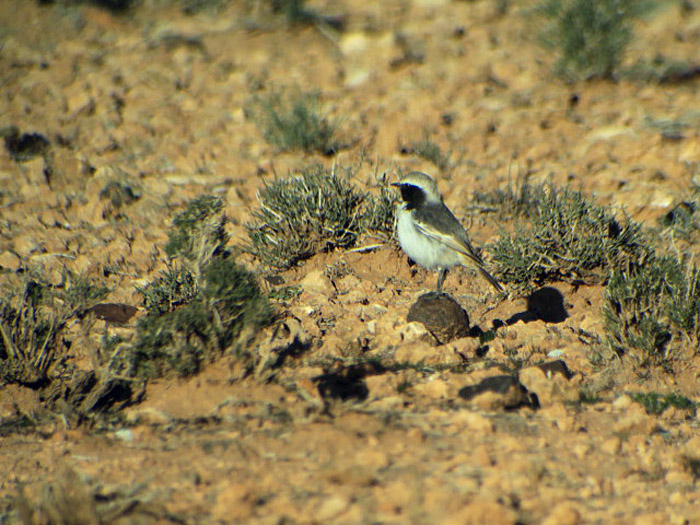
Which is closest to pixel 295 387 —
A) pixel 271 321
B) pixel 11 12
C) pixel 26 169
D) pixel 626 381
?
pixel 271 321

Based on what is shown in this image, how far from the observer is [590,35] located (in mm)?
10078

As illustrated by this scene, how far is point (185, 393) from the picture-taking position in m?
4.82

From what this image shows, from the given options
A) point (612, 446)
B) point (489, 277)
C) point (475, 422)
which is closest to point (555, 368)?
point (612, 446)

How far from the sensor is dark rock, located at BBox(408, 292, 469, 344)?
222 inches

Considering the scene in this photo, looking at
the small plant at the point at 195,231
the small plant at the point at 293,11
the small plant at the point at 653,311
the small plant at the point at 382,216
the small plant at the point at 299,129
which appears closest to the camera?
the small plant at the point at 653,311

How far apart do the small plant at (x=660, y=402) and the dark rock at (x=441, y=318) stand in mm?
1280

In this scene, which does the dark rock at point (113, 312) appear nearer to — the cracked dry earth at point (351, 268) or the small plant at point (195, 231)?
the cracked dry earth at point (351, 268)

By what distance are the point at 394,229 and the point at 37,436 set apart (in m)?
3.44

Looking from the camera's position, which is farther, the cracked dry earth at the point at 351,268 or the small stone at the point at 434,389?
the small stone at the point at 434,389

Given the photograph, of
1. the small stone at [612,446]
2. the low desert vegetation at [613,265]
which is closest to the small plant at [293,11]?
the low desert vegetation at [613,265]

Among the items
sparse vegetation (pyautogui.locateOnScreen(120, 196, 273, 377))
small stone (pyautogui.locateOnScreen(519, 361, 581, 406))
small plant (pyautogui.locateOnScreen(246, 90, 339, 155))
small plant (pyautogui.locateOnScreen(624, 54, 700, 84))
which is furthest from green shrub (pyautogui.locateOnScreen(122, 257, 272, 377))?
small plant (pyautogui.locateOnScreen(624, 54, 700, 84))

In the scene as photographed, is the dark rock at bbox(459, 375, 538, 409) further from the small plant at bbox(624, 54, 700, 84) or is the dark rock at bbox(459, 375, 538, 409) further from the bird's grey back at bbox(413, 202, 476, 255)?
the small plant at bbox(624, 54, 700, 84)

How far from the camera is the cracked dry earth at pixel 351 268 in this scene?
3908 millimetres

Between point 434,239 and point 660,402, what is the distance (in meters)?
2.05
